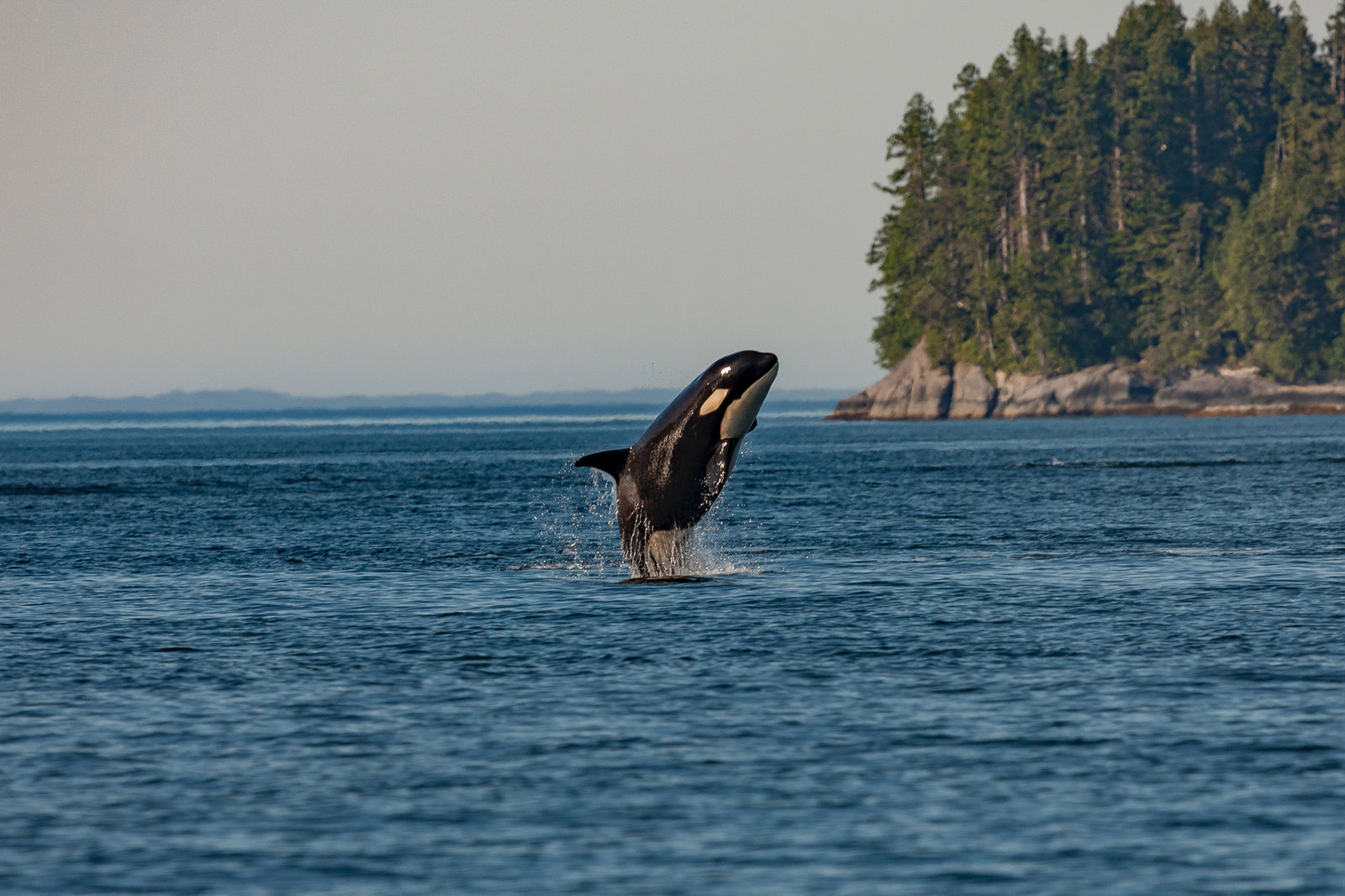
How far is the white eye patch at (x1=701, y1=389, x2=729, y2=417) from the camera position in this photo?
80.3 feet

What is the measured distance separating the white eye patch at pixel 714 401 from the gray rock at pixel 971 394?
5954 inches

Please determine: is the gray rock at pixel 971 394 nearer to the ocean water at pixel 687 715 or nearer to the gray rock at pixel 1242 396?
the gray rock at pixel 1242 396

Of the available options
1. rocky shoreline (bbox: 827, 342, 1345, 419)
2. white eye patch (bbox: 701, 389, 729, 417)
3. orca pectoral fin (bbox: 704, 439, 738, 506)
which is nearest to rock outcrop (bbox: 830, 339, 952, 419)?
rocky shoreline (bbox: 827, 342, 1345, 419)

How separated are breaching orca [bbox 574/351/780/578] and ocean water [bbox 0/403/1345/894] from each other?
1.66 meters

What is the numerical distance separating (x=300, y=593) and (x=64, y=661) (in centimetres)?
817

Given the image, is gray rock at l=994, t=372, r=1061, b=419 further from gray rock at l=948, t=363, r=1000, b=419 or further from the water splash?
the water splash

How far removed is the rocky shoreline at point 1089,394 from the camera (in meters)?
160

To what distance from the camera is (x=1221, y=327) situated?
161 metres

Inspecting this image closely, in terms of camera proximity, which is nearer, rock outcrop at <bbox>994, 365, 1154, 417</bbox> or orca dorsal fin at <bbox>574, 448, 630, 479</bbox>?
orca dorsal fin at <bbox>574, 448, 630, 479</bbox>

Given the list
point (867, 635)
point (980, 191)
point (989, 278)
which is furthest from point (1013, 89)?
point (867, 635)

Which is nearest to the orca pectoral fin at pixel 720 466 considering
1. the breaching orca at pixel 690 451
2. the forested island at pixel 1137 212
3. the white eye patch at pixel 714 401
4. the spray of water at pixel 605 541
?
the breaching orca at pixel 690 451

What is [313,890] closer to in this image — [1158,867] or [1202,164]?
[1158,867]

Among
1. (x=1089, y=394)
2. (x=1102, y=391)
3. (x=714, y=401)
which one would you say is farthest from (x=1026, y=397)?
(x=714, y=401)

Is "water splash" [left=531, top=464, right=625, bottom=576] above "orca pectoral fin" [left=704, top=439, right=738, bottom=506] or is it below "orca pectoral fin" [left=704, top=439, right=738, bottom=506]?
below
